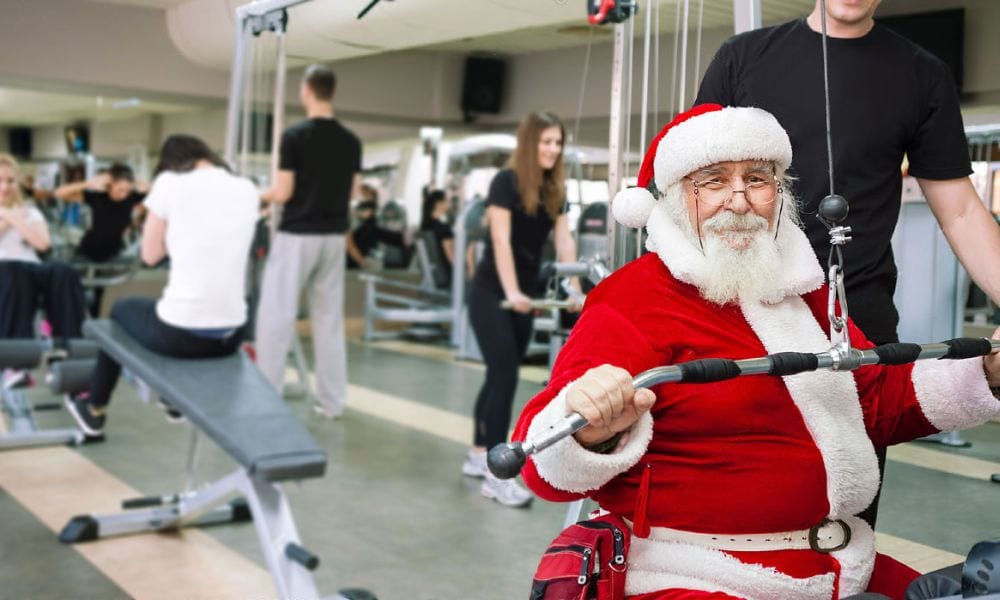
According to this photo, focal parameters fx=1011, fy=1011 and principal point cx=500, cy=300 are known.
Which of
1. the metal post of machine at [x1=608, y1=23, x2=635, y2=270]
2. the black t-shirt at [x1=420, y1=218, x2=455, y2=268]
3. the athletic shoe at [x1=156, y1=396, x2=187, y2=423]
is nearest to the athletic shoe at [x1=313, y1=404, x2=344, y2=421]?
the athletic shoe at [x1=156, y1=396, x2=187, y2=423]

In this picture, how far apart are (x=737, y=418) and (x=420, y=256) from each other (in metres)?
6.31

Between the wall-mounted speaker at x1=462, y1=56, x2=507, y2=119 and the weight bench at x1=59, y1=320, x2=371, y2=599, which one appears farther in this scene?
the wall-mounted speaker at x1=462, y1=56, x2=507, y2=119

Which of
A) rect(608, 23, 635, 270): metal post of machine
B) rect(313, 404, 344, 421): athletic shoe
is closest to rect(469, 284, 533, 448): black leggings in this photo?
rect(608, 23, 635, 270): metal post of machine

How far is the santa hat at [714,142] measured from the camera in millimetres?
1354

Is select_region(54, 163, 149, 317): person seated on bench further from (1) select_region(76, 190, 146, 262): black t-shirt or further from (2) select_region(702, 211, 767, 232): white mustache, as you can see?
(2) select_region(702, 211, 767, 232): white mustache

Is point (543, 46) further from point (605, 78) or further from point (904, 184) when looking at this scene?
point (904, 184)

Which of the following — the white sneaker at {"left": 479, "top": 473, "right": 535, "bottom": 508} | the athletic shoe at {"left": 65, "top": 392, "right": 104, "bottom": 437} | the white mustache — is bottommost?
the white sneaker at {"left": 479, "top": 473, "right": 535, "bottom": 508}

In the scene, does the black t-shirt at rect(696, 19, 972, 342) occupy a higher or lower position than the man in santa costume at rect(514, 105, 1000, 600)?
higher

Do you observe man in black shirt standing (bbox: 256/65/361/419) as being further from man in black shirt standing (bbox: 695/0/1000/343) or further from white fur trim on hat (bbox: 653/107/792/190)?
white fur trim on hat (bbox: 653/107/792/190)

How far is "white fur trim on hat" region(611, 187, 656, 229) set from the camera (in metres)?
1.47

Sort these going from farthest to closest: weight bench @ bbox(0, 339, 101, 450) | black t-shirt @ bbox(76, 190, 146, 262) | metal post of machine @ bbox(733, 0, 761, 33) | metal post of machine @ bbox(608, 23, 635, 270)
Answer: black t-shirt @ bbox(76, 190, 146, 262) < weight bench @ bbox(0, 339, 101, 450) < metal post of machine @ bbox(608, 23, 635, 270) < metal post of machine @ bbox(733, 0, 761, 33)

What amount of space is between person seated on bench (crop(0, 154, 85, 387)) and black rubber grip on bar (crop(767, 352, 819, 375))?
13.4ft

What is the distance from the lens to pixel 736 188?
4.48 ft

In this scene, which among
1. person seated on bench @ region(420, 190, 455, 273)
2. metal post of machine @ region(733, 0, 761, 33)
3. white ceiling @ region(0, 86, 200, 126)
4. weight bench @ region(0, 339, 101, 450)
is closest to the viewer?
metal post of machine @ region(733, 0, 761, 33)
